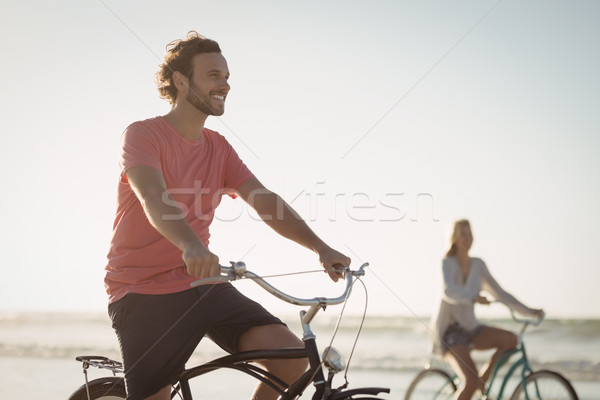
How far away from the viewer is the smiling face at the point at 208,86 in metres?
2.74

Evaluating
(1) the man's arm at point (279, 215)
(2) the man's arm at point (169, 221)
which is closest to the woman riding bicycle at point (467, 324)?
(1) the man's arm at point (279, 215)

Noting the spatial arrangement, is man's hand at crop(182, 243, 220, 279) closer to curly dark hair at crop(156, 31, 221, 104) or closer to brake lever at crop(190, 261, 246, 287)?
brake lever at crop(190, 261, 246, 287)

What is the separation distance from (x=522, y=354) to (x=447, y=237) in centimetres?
100

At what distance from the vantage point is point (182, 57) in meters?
2.87

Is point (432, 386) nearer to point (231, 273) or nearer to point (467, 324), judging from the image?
point (467, 324)

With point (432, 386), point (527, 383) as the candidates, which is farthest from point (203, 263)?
point (432, 386)

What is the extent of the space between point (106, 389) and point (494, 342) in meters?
2.97

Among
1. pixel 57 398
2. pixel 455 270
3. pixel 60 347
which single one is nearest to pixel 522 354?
pixel 455 270

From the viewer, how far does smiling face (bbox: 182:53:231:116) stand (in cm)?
274

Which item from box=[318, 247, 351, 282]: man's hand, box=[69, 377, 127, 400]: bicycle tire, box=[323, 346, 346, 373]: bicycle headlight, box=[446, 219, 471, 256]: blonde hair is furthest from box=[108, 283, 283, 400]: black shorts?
box=[446, 219, 471, 256]: blonde hair

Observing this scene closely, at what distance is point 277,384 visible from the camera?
8.10ft

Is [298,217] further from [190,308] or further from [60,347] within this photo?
[60,347]

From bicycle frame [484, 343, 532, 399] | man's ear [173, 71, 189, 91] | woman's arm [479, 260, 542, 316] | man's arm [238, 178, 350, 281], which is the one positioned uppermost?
woman's arm [479, 260, 542, 316]

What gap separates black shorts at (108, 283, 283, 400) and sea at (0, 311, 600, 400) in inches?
125
